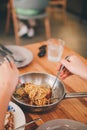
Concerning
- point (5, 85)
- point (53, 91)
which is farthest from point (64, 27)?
point (5, 85)

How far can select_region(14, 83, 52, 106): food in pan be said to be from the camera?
891 millimetres

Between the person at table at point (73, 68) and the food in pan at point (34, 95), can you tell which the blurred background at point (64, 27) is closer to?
the person at table at point (73, 68)

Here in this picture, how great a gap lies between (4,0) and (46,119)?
371 cm

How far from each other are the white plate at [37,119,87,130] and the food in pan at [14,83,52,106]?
11 centimetres

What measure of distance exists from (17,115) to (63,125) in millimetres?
167

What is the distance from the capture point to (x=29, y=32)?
140 inches

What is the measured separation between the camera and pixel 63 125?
31.3 inches

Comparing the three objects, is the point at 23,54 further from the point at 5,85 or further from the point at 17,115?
the point at 5,85

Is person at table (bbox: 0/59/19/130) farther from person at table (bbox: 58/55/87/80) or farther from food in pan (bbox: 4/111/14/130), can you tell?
person at table (bbox: 58/55/87/80)

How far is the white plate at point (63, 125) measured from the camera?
778 millimetres

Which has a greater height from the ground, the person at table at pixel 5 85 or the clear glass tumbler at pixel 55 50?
the person at table at pixel 5 85

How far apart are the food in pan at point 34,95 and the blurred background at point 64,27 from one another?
2135 mm

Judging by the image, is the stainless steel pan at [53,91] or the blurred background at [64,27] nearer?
the stainless steel pan at [53,91]

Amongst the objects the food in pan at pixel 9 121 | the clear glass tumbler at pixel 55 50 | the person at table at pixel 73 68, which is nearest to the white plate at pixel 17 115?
the food in pan at pixel 9 121
